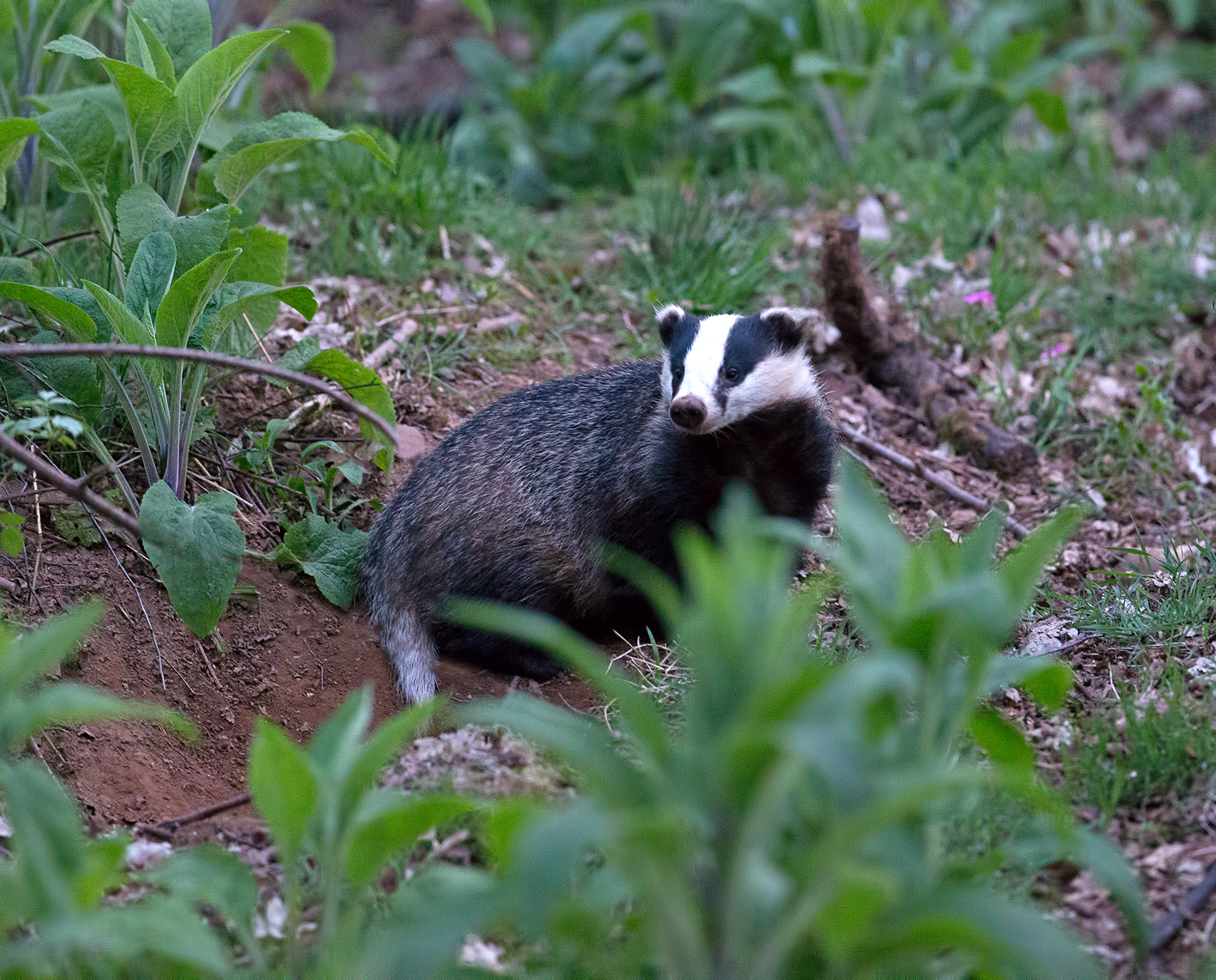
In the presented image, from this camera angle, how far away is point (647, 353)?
5223 millimetres

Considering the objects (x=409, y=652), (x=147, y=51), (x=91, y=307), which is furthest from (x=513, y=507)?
(x=147, y=51)

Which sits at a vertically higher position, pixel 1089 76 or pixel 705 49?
pixel 705 49

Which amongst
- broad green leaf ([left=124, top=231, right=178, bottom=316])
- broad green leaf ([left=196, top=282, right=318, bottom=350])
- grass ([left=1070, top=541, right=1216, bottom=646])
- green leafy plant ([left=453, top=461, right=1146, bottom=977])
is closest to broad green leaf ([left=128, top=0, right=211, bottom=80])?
broad green leaf ([left=124, top=231, right=178, bottom=316])

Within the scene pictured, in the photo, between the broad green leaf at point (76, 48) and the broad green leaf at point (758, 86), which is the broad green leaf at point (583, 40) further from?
the broad green leaf at point (76, 48)

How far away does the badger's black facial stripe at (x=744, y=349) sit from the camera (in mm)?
3895

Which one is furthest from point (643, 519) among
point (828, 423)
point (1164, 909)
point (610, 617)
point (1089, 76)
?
point (1089, 76)

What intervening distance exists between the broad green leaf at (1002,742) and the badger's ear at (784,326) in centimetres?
187

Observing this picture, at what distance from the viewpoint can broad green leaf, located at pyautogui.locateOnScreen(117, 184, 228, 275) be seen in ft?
11.8

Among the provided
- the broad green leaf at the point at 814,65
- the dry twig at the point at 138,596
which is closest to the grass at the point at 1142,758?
the dry twig at the point at 138,596

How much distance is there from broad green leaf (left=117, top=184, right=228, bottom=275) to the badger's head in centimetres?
147

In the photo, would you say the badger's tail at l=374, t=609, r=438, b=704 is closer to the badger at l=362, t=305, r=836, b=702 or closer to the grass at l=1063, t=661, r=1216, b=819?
the badger at l=362, t=305, r=836, b=702

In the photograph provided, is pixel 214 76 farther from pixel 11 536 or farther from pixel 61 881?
pixel 61 881

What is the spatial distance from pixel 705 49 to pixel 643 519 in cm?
415

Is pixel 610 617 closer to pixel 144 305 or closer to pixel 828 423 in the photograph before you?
pixel 828 423
